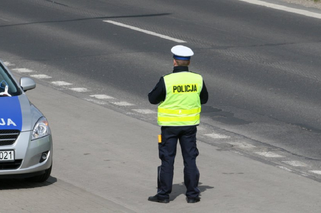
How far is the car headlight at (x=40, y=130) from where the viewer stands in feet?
31.9

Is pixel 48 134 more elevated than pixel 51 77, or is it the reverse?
pixel 48 134

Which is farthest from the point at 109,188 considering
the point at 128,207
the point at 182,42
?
the point at 182,42

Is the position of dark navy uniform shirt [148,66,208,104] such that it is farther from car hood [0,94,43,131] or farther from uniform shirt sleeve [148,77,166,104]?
car hood [0,94,43,131]

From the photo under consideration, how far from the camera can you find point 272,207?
29.9 feet

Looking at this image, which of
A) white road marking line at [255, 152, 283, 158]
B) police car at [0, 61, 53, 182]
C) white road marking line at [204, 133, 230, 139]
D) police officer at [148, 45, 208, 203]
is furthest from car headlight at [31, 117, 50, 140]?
white road marking line at [204, 133, 230, 139]

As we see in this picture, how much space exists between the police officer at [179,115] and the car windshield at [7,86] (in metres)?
2.08

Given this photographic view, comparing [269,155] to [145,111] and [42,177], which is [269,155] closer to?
[145,111]

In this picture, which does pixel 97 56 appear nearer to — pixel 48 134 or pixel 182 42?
pixel 182 42

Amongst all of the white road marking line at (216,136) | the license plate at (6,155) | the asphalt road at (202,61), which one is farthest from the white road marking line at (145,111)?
the license plate at (6,155)

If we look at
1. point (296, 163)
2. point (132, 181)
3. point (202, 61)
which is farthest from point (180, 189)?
point (202, 61)

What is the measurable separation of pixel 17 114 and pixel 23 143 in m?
0.40

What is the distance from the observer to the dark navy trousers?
30.4 feet

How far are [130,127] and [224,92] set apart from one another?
3084mm

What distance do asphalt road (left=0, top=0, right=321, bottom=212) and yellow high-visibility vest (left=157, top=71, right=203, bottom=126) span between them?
1727mm
